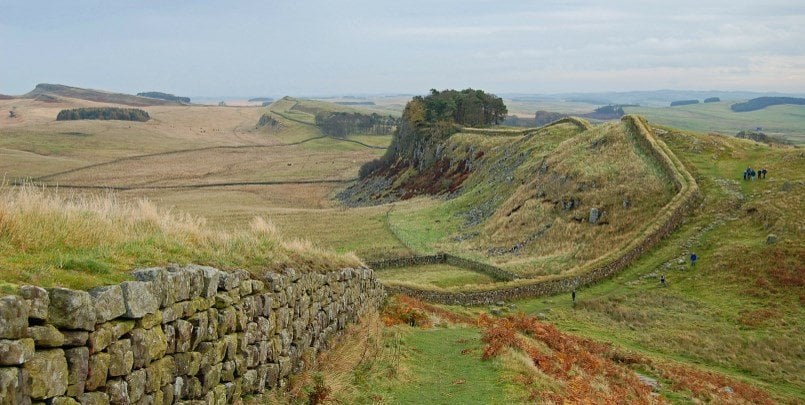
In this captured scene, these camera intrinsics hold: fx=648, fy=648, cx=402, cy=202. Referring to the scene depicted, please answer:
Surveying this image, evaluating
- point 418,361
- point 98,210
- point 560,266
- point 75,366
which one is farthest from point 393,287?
point 75,366

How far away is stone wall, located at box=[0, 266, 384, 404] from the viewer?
7.42m

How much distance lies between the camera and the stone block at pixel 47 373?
7.35 m

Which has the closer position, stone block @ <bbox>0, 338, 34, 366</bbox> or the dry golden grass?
stone block @ <bbox>0, 338, 34, 366</bbox>

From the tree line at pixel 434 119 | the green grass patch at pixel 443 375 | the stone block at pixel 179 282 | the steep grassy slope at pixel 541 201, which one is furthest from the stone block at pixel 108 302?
the tree line at pixel 434 119

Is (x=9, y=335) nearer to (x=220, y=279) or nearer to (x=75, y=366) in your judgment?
(x=75, y=366)

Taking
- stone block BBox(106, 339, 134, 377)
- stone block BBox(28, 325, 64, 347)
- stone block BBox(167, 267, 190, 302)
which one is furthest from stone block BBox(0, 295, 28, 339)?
stone block BBox(167, 267, 190, 302)

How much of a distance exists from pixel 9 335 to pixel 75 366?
3.46 feet

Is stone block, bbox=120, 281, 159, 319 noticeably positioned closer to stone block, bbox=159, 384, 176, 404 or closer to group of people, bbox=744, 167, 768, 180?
stone block, bbox=159, 384, 176, 404

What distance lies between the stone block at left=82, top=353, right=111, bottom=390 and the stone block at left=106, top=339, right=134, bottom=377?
3.9 inches

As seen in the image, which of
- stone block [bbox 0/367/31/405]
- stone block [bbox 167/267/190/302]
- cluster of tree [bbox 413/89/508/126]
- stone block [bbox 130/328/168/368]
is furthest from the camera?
cluster of tree [bbox 413/89/508/126]

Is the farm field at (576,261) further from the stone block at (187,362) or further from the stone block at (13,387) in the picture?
the stone block at (187,362)

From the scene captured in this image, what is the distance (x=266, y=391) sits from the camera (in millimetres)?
13508

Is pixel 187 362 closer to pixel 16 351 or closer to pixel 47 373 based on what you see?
pixel 47 373

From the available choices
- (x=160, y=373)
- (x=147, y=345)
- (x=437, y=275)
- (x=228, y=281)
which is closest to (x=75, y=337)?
(x=147, y=345)
